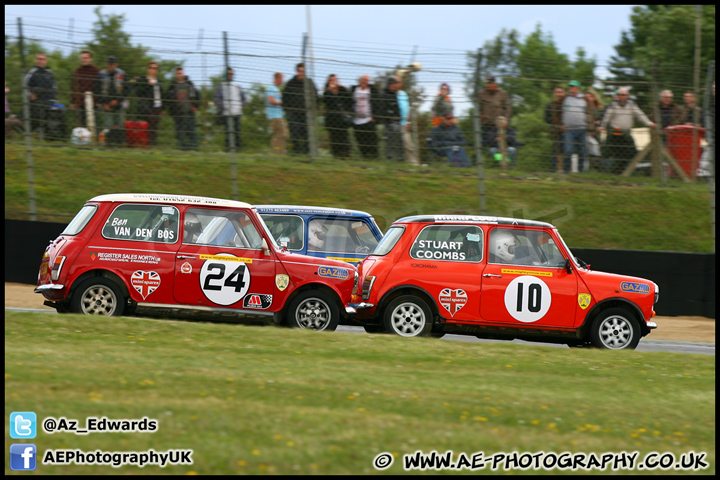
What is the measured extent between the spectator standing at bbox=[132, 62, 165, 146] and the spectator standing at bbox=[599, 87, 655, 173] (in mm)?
8656

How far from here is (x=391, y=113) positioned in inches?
636

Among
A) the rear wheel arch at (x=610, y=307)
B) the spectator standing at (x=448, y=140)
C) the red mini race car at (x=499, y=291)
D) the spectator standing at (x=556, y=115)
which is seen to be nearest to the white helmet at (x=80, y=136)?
the spectator standing at (x=448, y=140)

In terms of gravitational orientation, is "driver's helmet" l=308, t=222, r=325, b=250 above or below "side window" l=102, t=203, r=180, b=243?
below

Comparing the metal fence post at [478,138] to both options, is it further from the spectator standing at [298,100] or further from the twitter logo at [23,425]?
the twitter logo at [23,425]

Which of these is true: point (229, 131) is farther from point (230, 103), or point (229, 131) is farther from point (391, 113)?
point (391, 113)

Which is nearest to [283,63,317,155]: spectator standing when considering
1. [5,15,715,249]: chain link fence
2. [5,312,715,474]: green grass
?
[5,15,715,249]: chain link fence

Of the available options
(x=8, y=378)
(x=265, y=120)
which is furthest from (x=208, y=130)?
(x=8, y=378)

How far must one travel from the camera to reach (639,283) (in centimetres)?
1104

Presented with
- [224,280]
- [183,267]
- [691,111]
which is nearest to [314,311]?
[224,280]

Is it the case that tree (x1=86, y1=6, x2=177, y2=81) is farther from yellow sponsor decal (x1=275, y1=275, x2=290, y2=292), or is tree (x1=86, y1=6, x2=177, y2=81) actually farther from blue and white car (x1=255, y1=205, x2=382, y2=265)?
yellow sponsor decal (x1=275, y1=275, x2=290, y2=292)

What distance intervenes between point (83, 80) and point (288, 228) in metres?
6.19

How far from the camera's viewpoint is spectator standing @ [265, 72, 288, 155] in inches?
631

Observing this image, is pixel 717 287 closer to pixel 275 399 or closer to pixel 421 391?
pixel 421 391

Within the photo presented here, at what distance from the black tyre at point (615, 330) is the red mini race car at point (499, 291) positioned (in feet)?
0.04
